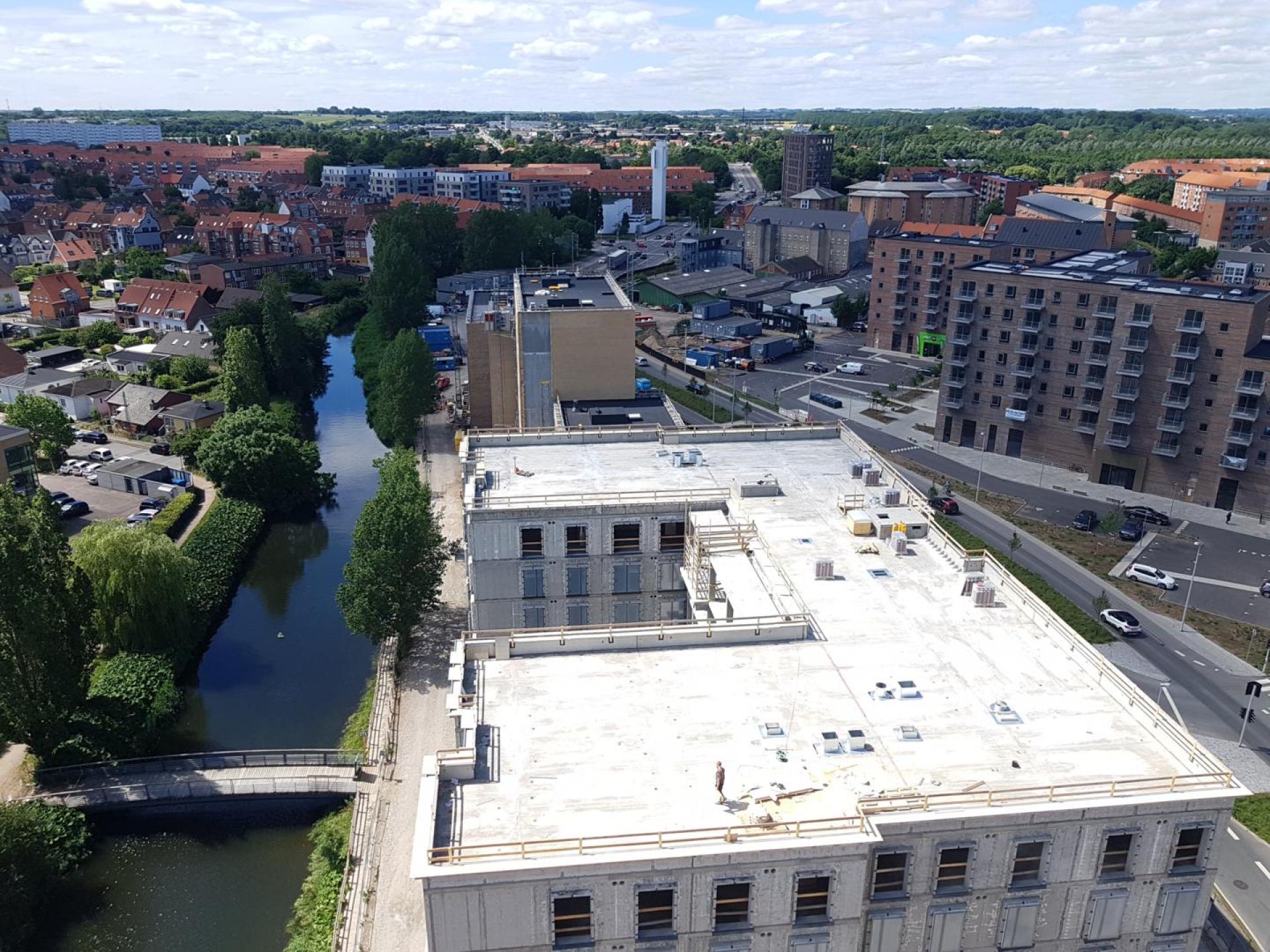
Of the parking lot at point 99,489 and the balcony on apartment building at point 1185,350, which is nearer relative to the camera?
the balcony on apartment building at point 1185,350

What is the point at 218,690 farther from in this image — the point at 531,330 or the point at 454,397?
the point at 454,397

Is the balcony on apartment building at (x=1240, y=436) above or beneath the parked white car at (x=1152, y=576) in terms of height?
above

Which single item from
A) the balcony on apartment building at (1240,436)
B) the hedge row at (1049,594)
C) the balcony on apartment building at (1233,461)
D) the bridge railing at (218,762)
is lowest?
the bridge railing at (218,762)

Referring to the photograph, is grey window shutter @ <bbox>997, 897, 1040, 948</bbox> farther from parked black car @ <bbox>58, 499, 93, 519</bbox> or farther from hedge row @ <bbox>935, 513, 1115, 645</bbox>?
parked black car @ <bbox>58, 499, 93, 519</bbox>

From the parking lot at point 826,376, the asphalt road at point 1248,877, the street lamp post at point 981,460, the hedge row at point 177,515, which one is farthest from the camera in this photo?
the parking lot at point 826,376

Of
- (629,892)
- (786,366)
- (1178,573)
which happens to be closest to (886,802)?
(629,892)

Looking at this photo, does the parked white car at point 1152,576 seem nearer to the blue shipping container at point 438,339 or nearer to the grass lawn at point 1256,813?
the grass lawn at point 1256,813

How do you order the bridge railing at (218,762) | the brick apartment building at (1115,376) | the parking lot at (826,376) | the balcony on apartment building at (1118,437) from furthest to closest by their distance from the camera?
the parking lot at (826,376)
the balcony on apartment building at (1118,437)
the brick apartment building at (1115,376)
the bridge railing at (218,762)

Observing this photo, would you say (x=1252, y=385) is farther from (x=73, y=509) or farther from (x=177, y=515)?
(x=73, y=509)

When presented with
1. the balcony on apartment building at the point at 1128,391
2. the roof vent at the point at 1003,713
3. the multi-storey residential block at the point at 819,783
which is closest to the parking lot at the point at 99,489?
the multi-storey residential block at the point at 819,783
